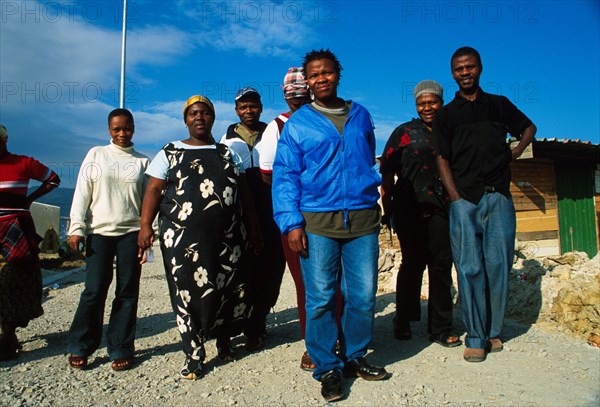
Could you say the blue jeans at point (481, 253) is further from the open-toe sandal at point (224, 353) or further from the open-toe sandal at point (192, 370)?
the open-toe sandal at point (192, 370)

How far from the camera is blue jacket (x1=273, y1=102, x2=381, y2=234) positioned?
294cm

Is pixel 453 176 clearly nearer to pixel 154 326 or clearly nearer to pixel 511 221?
pixel 511 221

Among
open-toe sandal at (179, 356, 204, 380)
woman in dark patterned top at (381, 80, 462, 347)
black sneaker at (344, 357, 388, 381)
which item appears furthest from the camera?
woman in dark patterned top at (381, 80, 462, 347)

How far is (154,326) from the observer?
205 inches

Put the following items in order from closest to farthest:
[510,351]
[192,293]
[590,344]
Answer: [192,293]
[510,351]
[590,344]

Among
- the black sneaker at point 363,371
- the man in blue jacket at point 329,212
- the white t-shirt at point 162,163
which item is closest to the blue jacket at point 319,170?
the man in blue jacket at point 329,212

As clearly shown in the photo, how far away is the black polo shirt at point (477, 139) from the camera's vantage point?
136 inches

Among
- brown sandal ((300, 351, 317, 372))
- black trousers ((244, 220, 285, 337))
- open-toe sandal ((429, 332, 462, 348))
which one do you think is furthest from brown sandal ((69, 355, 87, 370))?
open-toe sandal ((429, 332, 462, 348))

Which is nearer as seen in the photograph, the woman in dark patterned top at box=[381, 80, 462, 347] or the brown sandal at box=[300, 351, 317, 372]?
the brown sandal at box=[300, 351, 317, 372]

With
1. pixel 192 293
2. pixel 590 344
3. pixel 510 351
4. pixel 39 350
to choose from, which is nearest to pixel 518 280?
pixel 590 344

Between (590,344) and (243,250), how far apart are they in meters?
2.93

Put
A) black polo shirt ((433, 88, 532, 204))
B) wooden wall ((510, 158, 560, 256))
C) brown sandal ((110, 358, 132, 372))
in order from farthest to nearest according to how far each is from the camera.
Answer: wooden wall ((510, 158, 560, 256))
brown sandal ((110, 358, 132, 372))
black polo shirt ((433, 88, 532, 204))

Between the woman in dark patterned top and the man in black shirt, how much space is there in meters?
0.25

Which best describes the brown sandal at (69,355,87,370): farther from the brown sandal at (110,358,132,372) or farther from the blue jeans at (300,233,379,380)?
the blue jeans at (300,233,379,380)
